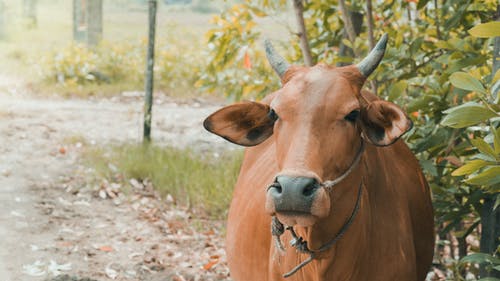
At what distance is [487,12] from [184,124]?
21.2 feet

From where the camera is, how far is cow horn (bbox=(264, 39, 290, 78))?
3707 mm

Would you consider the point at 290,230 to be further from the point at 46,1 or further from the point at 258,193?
the point at 46,1

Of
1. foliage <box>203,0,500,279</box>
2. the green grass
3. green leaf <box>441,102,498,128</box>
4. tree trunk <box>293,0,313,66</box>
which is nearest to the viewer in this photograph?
green leaf <box>441,102,498,128</box>

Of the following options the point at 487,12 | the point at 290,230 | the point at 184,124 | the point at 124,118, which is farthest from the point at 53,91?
the point at 290,230

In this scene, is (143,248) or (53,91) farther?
(53,91)

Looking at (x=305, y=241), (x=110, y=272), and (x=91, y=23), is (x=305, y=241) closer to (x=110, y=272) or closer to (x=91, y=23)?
(x=110, y=272)

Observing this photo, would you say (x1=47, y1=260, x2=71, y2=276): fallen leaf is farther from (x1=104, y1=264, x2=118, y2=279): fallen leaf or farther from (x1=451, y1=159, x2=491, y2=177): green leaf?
(x1=451, y1=159, x2=491, y2=177): green leaf

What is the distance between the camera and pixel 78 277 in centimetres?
595

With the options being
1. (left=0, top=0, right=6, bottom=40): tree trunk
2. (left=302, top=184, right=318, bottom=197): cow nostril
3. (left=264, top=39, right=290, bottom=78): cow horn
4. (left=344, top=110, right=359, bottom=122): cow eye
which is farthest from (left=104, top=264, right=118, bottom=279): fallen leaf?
(left=0, top=0, right=6, bottom=40): tree trunk

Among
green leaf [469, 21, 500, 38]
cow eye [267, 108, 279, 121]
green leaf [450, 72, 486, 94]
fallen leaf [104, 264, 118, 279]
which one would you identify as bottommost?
fallen leaf [104, 264, 118, 279]

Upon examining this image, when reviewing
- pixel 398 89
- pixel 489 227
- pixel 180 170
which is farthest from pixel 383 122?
pixel 180 170

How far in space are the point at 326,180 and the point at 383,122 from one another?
42 centimetres

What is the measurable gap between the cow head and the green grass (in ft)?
13.4

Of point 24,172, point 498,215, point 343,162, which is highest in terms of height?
point 343,162
